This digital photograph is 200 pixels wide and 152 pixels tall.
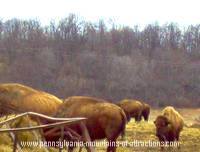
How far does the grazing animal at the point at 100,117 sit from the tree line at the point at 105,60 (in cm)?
6398

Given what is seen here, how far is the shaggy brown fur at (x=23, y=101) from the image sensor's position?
11914 millimetres

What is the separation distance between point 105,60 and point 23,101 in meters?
78.0

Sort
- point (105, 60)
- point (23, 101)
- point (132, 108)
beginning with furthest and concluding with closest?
point (105, 60) < point (132, 108) < point (23, 101)

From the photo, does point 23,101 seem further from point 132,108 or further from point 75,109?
point 132,108

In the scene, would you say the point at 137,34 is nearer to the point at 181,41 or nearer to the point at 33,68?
the point at 181,41

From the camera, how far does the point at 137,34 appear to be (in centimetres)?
9775

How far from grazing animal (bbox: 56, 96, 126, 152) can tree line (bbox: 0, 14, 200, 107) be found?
6398 centimetres

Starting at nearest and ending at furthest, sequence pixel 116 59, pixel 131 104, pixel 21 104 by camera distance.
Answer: pixel 21 104
pixel 131 104
pixel 116 59

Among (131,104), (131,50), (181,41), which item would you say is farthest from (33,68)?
(131,104)

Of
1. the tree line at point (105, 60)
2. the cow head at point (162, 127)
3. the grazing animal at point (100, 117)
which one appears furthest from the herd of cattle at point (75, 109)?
the tree line at point (105, 60)

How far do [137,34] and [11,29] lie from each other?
22.9 meters

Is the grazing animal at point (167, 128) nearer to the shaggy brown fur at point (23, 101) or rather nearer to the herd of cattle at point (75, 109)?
the herd of cattle at point (75, 109)

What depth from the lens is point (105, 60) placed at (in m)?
89.9

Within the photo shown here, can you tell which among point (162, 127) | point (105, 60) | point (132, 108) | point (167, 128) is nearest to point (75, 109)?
point (162, 127)
